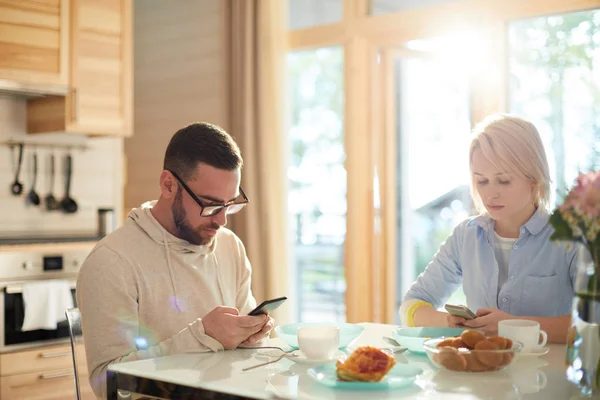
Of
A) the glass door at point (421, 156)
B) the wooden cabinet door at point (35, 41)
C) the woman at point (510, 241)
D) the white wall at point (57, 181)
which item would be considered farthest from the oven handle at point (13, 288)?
the woman at point (510, 241)

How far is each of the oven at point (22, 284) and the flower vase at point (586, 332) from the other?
2984mm

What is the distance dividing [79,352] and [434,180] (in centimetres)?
270

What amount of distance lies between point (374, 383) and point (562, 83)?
2593mm

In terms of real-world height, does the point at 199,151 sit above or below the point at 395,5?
below

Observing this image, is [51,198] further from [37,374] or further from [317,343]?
[317,343]

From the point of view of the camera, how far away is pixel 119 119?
436cm

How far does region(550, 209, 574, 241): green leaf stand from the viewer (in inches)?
59.1

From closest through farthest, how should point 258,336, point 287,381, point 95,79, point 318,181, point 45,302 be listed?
point 287,381 < point 258,336 < point 45,302 < point 95,79 < point 318,181

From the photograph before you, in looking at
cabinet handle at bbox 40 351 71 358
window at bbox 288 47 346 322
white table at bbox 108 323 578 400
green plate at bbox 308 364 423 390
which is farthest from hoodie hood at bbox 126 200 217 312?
window at bbox 288 47 346 322

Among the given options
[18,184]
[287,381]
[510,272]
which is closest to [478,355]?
[287,381]

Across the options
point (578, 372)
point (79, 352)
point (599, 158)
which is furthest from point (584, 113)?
point (79, 352)

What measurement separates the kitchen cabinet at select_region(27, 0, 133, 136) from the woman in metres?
2.44

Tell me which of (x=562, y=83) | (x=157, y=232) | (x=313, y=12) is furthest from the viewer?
(x=313, y=12)

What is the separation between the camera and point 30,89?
3.97 meters
